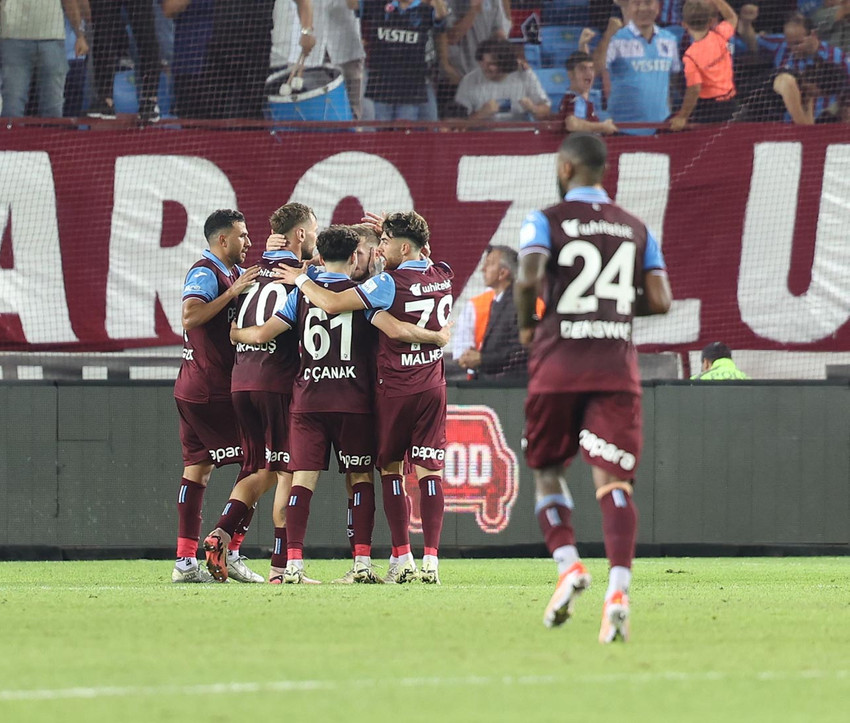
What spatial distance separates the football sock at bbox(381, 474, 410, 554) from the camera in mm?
8852

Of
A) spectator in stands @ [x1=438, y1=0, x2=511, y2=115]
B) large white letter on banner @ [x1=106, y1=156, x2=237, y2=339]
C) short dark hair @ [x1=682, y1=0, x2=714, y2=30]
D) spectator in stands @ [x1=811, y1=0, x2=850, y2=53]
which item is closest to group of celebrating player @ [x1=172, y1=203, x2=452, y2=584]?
large white letter on banner @ [x1=106, y1=156, x2=237, y2=339]

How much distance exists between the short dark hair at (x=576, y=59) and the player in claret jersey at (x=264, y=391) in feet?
21.0

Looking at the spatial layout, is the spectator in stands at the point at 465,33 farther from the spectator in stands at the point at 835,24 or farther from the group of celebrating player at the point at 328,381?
the group of celebrating player at the point at 328,381

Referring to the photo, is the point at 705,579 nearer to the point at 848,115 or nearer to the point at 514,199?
the point at 514,199

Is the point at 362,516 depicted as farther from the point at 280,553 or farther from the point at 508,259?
the point at 508,259

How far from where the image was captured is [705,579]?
32.2ft

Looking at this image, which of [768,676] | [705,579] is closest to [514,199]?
[705,579]

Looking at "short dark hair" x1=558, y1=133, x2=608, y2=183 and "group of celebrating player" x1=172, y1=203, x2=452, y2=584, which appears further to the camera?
"group of celebrating player" x1=172, y1=203, x2=452, y2=584

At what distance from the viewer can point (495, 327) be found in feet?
42.6

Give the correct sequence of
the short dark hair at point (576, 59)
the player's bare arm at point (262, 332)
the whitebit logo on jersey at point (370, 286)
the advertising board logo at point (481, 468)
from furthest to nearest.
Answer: the short dark hair at point (576, 59) → the advertising board logo at point (481, 468) → the player's bare arm at point (262, 332) → the whitebit logo on jersey at point (370, 286)

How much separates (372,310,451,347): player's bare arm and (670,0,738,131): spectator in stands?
6.21 m

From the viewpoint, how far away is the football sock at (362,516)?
28.7 ft

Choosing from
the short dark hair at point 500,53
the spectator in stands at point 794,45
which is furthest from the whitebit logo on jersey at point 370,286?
the spectator in stands at point 794,45

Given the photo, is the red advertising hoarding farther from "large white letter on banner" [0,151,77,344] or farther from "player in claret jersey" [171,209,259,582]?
"player in claret jersey" [171,209,259,582]
